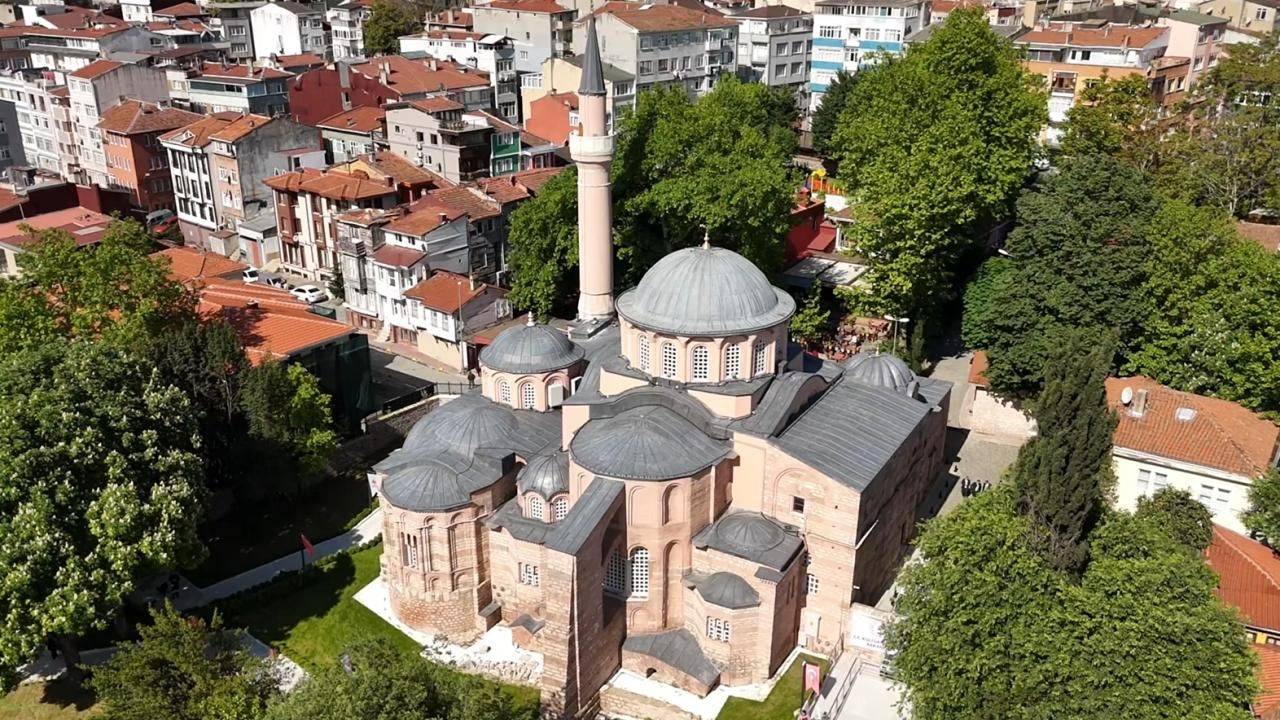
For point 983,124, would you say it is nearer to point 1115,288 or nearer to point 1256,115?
point 1115,288

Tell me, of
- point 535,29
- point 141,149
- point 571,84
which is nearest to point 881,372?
point 571,84

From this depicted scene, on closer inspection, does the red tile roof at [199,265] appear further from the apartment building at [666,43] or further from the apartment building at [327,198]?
the apartment building at [666,43]

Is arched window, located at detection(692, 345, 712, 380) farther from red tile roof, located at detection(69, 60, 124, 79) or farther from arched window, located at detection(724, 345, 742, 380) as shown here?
red tile roof, located at detection(69, 60, 124, 79)

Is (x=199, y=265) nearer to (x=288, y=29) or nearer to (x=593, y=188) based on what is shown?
(x=593, y=188)

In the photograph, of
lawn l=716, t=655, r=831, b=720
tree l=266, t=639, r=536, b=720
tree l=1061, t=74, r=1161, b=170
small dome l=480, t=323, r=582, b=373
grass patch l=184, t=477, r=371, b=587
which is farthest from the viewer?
tree l=1061, t=74, r=1161, b=170

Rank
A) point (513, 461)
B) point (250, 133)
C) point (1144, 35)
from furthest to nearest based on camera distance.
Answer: point (1144, 35)
point (250, 133)
point (513, 461)

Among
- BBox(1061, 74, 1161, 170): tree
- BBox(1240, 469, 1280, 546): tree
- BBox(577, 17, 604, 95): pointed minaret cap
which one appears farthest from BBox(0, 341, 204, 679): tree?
BBox(1061, 74, 1161, 170): tree

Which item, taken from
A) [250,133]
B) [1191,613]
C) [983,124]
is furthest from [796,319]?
[250,133]

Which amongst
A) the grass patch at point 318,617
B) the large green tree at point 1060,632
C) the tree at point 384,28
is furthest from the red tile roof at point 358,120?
the large green tree at point 1060,632
